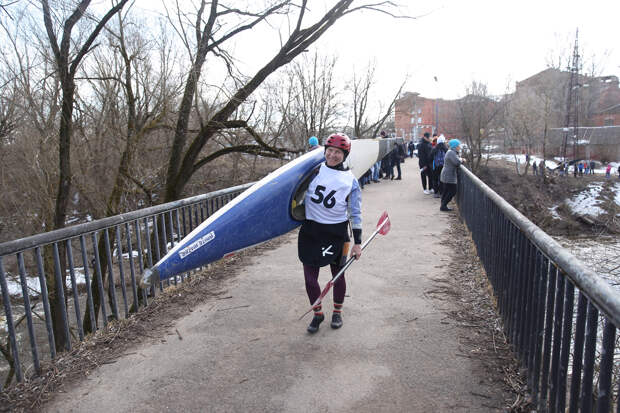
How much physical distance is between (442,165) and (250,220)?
328 inches

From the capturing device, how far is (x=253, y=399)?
2.96 metres

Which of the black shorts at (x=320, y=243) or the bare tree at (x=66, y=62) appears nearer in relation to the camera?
the black shorts at (x=320, y=243)

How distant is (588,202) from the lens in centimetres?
3912

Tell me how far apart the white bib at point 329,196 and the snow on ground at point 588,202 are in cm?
3794

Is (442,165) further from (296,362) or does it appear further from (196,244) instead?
(296,362)

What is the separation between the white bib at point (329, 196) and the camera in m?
3.82

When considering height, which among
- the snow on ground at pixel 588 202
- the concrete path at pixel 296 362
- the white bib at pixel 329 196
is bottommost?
the snow on ground at pixel 588 202

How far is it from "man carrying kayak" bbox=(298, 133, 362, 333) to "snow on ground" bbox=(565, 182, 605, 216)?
37861 mm

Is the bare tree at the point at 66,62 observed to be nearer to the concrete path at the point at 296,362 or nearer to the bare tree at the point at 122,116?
the bare tree at the point at 122,116

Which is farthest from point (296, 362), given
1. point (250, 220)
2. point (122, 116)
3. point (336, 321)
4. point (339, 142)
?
point (122, 116)

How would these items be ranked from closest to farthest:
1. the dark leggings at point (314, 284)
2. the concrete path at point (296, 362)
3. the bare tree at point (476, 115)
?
the concrete path at point (296, 362) < the dark leggings at point (314, 284) < the bare tree at point (476, 115)

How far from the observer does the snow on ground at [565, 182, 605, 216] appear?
36.3 meters

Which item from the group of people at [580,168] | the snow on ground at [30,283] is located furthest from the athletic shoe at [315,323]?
the group of people at [580,168]

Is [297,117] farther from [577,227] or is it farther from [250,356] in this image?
[577,227]
